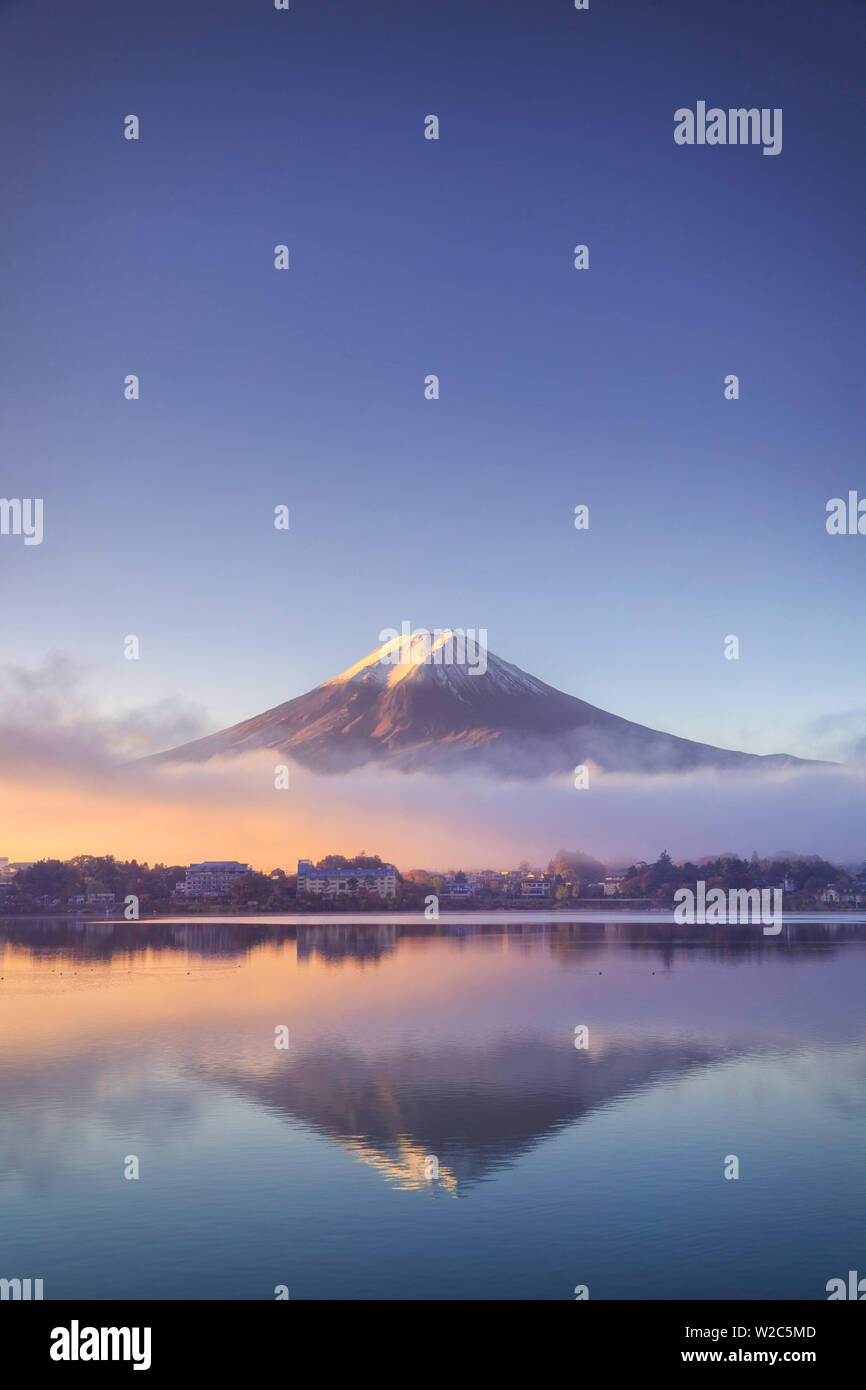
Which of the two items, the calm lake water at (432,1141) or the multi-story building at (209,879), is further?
the multi-story building at (209,879)

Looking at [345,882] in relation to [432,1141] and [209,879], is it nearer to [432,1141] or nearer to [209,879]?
[209,879]

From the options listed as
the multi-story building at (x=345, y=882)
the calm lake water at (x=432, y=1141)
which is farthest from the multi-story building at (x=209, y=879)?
the calm lake water at (x=432, y=1141)

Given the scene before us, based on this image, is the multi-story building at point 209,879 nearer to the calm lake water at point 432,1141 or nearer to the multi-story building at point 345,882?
the multi-story building at point 345,882


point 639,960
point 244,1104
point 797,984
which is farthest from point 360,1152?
point 639,960
